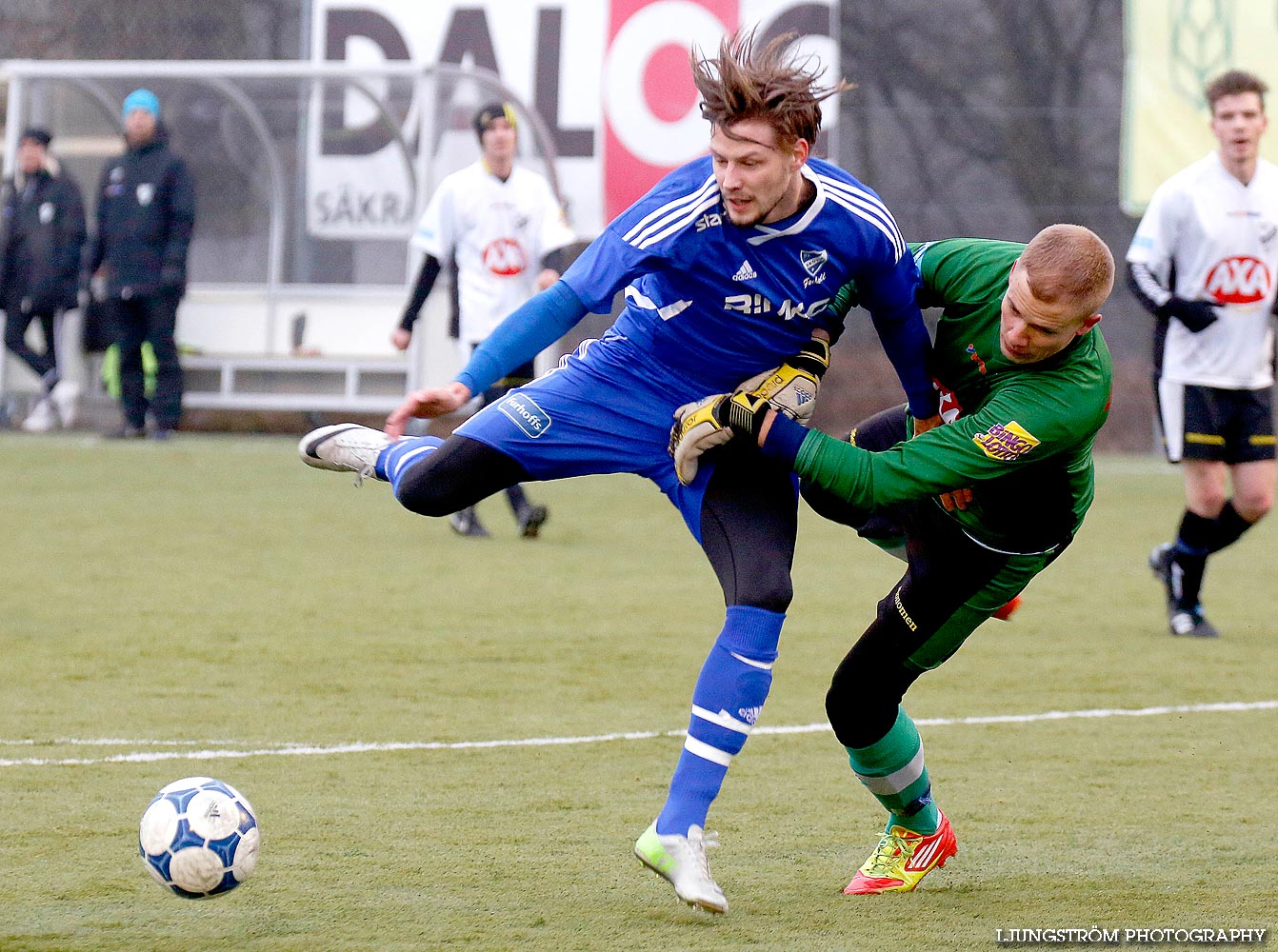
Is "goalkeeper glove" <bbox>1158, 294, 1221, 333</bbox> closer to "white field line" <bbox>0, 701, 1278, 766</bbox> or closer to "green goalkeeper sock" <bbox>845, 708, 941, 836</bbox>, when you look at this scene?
"white field line" <bbox>0, 701, 1278, 766</bbox>

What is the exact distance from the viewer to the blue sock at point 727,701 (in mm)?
3930

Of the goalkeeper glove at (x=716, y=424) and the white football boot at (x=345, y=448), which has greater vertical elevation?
the goalkeeper glove at (x=716, y=424)

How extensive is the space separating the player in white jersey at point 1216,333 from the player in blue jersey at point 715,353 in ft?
11.8

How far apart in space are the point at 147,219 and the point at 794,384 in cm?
1164

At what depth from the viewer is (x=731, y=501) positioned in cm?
412

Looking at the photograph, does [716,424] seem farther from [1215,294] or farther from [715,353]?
[1215,294]

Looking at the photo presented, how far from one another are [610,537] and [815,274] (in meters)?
6.51

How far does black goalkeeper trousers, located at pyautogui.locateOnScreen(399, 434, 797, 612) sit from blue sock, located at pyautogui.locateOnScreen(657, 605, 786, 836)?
53 mm

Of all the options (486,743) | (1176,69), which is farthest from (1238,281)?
(1176,69)

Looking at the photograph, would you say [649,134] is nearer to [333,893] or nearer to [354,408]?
[354,408]

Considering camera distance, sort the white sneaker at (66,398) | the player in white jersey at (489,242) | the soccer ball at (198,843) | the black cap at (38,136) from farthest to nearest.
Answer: the white sneaker at (66,398)
the black cap at (38,136)
the player in white jersey at (489,242)
the soccer ball at (198,843)

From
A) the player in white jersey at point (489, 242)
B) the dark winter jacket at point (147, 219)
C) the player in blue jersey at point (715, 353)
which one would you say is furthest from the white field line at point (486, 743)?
the dark winter jacket at point (147, 219)

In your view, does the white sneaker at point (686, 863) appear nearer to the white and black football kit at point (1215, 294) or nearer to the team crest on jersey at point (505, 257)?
the white and black football kit at point (1215, 294)

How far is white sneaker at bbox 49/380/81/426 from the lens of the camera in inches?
640
